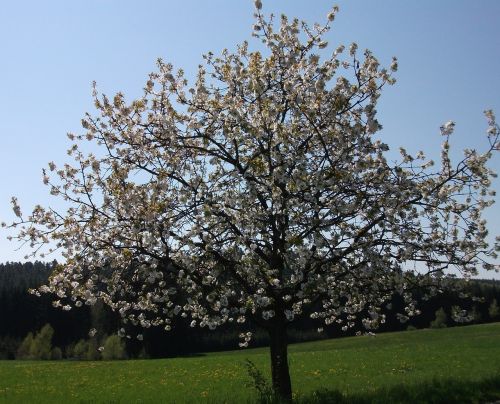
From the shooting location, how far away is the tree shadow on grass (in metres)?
13.0

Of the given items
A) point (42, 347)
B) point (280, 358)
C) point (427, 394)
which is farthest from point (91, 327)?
point (280, 358)

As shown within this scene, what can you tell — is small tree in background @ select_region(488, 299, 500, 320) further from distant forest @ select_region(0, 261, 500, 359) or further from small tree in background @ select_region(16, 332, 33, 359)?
small tree in background @ select_region(16, 332, 33, 359)

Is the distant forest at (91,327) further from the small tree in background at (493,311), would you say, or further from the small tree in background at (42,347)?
the small tree in background at (42,347)

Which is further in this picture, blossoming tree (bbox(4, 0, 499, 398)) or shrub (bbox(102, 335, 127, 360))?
shrub (bbox(102, 335, 127, 360))

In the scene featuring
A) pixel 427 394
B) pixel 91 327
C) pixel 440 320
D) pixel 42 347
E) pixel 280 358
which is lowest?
pixel 427 394

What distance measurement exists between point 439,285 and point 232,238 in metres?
5.24

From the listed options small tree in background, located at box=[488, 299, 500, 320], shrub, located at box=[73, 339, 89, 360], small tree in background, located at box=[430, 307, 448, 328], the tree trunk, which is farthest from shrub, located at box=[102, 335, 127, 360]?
small tree in background, located at box=[488, 299, 500, 320]

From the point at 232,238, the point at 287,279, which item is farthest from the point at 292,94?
the point at 287,279

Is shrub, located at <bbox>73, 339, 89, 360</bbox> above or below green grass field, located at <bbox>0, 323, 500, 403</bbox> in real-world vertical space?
above

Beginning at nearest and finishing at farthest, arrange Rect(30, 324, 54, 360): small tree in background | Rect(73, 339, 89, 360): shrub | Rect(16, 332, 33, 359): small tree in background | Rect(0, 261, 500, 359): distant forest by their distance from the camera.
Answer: Rect(0, 261, 500, 359): distant forest → Rect(73, 339, 89, 360): shrub → Rect(30, 324, 54, 360): small tree in background → Rect(16, 332, 33, 359): small tree in background

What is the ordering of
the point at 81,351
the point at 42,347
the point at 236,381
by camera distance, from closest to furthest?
the point at 236,381 < the point at 81,351 < the point at 42,347

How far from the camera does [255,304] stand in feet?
35.9

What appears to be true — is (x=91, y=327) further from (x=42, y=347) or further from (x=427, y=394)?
(x=427, y=394)

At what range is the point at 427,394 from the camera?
49.8 ft
